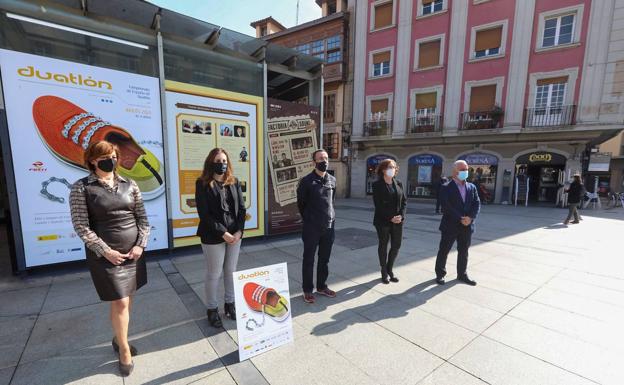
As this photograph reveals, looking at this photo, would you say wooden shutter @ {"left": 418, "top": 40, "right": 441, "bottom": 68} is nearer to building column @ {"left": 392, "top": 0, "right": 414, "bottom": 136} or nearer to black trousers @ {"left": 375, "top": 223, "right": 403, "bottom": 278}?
building column @ {"left": 392, "top": 0, "right": 414, "bottom": 136}

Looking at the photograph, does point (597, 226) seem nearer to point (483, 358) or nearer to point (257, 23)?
point (483, 358)

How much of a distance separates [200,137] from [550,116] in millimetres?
16491

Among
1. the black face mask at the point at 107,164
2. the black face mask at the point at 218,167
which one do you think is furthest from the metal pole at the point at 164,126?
the black face mask at the point at 107,164

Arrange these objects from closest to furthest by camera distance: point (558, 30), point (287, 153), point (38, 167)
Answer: point (38, 167) < point (287, 153) < point (558, 30)

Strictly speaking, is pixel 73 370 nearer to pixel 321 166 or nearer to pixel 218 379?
pixel 218 379

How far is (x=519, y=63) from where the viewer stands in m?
14.0

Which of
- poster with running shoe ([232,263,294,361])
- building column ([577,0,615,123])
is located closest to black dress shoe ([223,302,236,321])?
poster with running shoe ([232,263,294,361])

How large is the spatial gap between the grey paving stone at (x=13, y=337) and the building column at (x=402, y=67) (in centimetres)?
1731

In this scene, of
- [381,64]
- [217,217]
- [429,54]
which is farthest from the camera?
[381,64]

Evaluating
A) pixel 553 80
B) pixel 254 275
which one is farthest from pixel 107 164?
pixel 553 80

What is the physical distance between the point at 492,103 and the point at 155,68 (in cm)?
1633

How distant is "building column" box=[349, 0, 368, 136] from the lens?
1777cm

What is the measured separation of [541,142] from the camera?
14.0 meters

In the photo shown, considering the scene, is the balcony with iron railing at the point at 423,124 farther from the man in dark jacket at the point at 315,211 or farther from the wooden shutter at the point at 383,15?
the man in dark jacket at the point at 315,211
